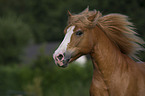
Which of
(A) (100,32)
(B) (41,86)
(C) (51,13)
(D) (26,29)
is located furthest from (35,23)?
(A) (100,32)

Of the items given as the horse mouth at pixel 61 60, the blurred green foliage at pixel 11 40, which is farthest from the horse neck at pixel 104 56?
the blurred green foliage at pixel 11 40

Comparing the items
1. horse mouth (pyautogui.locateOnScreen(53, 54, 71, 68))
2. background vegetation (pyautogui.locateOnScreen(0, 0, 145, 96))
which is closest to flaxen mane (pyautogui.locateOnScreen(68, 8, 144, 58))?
background vegetation (pyautogui.locateOnScreen(0, 0, 145, 96))

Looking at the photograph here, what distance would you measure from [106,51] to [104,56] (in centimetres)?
9

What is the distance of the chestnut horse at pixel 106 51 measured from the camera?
3738mm

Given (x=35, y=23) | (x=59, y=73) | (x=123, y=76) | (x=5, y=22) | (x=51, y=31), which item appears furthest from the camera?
(x=35, y=23)

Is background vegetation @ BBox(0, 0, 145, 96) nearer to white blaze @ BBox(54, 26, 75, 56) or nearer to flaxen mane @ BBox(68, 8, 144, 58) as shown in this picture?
flaxen mane @ BBox(68, 8, 144, 58)

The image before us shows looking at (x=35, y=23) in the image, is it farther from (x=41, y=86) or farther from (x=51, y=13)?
(x=41, y=86)

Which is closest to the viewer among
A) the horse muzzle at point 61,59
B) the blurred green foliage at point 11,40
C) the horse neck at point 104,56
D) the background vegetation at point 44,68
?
the horse muzzle at point 61,59

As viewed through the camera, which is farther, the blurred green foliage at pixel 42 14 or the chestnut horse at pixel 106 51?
the blurred green foliage at pixel 42 14

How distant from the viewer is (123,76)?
150 inches

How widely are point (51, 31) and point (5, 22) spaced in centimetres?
1338

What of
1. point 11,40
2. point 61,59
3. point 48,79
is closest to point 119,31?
point 61,59

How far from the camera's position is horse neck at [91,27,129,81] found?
154 inches

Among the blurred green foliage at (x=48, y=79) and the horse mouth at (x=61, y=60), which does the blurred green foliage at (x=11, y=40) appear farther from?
the horse mouth at (x=61, y=60)
